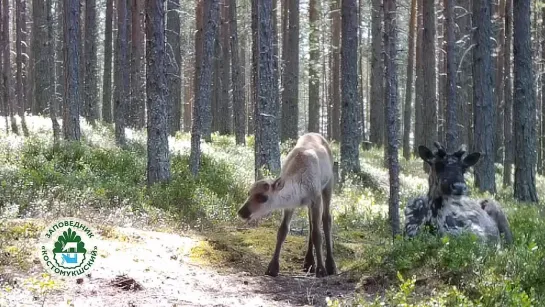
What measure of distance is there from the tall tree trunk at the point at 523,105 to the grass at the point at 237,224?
35.4 inches

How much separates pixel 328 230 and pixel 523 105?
10.5 m

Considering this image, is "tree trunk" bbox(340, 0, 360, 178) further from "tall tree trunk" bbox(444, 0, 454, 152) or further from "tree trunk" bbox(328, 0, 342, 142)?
"tree trunk" bbox(328, 0, 342, 142)

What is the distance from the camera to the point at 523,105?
17.4 metres

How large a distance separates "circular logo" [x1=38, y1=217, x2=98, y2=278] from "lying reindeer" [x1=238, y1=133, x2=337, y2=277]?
2.05 m

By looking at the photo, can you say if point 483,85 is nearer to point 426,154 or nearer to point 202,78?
point 202,78

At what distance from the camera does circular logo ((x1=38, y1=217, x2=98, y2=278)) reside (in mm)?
7250

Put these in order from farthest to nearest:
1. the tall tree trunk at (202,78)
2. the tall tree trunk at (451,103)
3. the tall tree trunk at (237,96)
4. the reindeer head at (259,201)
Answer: the tall tree trunk at (237,96) → the tall tree trunk at (451,103) → the tall tree trunk at (202,78) → the reindeer head at (259,201)

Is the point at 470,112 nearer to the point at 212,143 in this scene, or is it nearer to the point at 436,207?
the point at 212,143

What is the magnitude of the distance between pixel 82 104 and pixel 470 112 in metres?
22.0

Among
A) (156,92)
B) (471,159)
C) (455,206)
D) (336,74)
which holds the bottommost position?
(455,206)

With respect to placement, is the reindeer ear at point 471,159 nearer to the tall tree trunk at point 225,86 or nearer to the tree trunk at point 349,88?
the tree trunk at point 349,88

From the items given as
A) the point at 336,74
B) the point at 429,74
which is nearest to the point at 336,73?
Answer: the point at 336,74

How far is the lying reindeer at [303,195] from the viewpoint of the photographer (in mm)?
7996

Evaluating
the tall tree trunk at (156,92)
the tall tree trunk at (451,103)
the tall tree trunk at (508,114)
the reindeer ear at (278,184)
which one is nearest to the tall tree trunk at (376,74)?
the tall tree trunk at (508,114)
